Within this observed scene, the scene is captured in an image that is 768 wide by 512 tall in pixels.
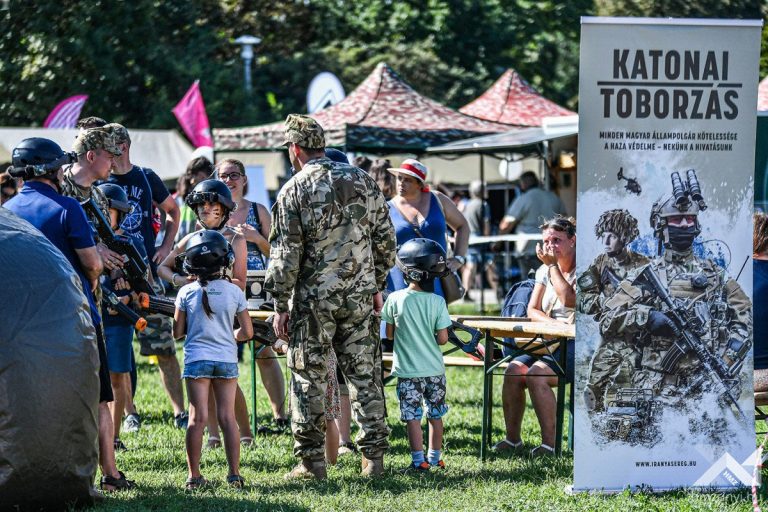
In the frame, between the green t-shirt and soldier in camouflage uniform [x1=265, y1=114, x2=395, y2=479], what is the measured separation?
0.42 metres

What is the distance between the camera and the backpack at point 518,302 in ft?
26.9

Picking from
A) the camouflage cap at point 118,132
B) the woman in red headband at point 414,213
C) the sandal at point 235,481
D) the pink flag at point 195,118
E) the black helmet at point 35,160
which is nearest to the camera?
the black helmet at point 35,160

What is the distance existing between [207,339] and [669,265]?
254 cm

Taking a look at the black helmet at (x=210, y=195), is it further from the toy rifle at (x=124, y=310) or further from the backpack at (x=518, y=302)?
the backpack at (x=518, y=302)

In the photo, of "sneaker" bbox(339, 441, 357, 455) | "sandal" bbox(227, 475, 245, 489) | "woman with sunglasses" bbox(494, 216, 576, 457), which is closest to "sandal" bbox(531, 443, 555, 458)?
"woman with sunglasses" bbox(494, 216, 576, 457)

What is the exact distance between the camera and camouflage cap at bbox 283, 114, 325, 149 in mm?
6645

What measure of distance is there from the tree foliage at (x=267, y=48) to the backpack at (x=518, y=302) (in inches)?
787

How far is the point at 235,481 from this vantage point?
6.43 meters

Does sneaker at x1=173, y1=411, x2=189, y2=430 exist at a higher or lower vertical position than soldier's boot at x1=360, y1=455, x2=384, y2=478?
lower

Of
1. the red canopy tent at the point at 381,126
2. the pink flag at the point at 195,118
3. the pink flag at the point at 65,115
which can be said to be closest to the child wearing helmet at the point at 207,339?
the red canopy tent at the point at 381,126

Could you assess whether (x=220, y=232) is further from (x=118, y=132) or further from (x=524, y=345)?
(x=524, y=345)

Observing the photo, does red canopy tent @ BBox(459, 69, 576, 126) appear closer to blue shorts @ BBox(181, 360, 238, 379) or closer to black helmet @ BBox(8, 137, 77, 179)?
blue shorts @ BBox(181, 360, 238, 379)

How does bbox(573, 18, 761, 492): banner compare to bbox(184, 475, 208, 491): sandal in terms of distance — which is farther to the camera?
bbox(184, 475, 208, 491): sandal

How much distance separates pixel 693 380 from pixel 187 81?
2376 cm
